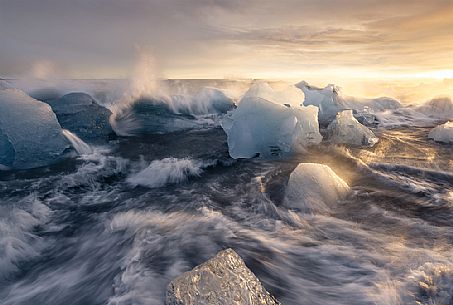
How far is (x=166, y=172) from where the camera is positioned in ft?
24.8

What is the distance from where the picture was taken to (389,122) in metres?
15.3

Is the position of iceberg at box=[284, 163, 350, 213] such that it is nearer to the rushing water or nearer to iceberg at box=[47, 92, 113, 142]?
the rushing water

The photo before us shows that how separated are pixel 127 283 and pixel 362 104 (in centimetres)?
2132

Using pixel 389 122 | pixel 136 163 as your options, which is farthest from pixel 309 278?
pixel 389 122

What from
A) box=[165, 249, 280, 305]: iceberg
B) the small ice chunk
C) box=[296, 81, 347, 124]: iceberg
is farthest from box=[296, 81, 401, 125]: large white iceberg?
box=[165, 249, 280, 305]: iceberg

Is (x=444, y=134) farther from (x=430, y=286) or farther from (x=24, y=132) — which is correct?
(x=24, y=132)

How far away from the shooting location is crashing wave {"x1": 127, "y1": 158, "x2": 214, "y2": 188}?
23.7ft

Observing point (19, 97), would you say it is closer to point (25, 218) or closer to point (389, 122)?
point (25, 218)

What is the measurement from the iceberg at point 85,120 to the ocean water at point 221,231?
2.83 metres

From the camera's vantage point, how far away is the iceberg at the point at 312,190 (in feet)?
17.4

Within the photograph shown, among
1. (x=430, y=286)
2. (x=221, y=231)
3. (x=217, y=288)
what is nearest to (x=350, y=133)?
(x=221, y=231)

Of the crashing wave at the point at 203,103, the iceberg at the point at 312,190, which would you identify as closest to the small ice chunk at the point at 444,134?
the iceberg at the point at 312,190

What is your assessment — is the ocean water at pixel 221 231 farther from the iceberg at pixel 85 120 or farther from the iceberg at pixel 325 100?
the iceberg at pixel 325 100

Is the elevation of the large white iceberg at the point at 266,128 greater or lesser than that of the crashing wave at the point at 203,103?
greater
